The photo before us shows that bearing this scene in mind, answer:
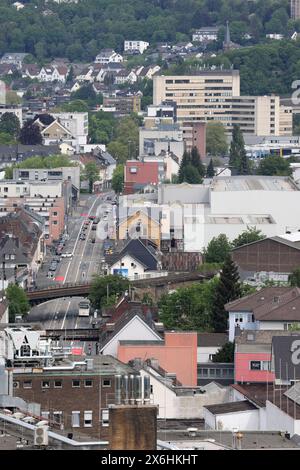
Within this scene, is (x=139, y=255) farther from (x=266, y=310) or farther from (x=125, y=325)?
(x=125, y=325)

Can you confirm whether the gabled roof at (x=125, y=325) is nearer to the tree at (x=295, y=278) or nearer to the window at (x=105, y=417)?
the tree at (x=295, y=278)

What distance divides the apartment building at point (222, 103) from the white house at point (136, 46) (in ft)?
95.8

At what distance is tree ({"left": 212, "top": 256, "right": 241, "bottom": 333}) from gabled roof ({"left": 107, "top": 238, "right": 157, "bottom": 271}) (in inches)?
243

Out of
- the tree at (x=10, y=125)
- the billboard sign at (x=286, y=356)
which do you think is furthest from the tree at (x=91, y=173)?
the billboard sign at (x=286, y=356)

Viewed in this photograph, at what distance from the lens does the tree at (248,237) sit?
124 feet

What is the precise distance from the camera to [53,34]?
10812 cm

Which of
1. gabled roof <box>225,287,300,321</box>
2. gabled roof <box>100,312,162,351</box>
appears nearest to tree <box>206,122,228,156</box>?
gabled roof <box>225,287,300,321</box>

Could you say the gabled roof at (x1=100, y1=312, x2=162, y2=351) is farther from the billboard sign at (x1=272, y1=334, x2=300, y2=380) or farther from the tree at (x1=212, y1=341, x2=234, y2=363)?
the billboard sign at (x1=272, y1=334, x2=300, y2=380)

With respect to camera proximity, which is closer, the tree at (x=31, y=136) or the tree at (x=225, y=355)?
the tree at (x=225, y=355)

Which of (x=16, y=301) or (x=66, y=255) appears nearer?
(x=16, y=301)

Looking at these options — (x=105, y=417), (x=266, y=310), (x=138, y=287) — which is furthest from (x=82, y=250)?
(x=105, y=417)

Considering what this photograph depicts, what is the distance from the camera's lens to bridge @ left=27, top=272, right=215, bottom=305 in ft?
109

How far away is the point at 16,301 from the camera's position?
31.2 metres

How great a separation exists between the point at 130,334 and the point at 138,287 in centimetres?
877
